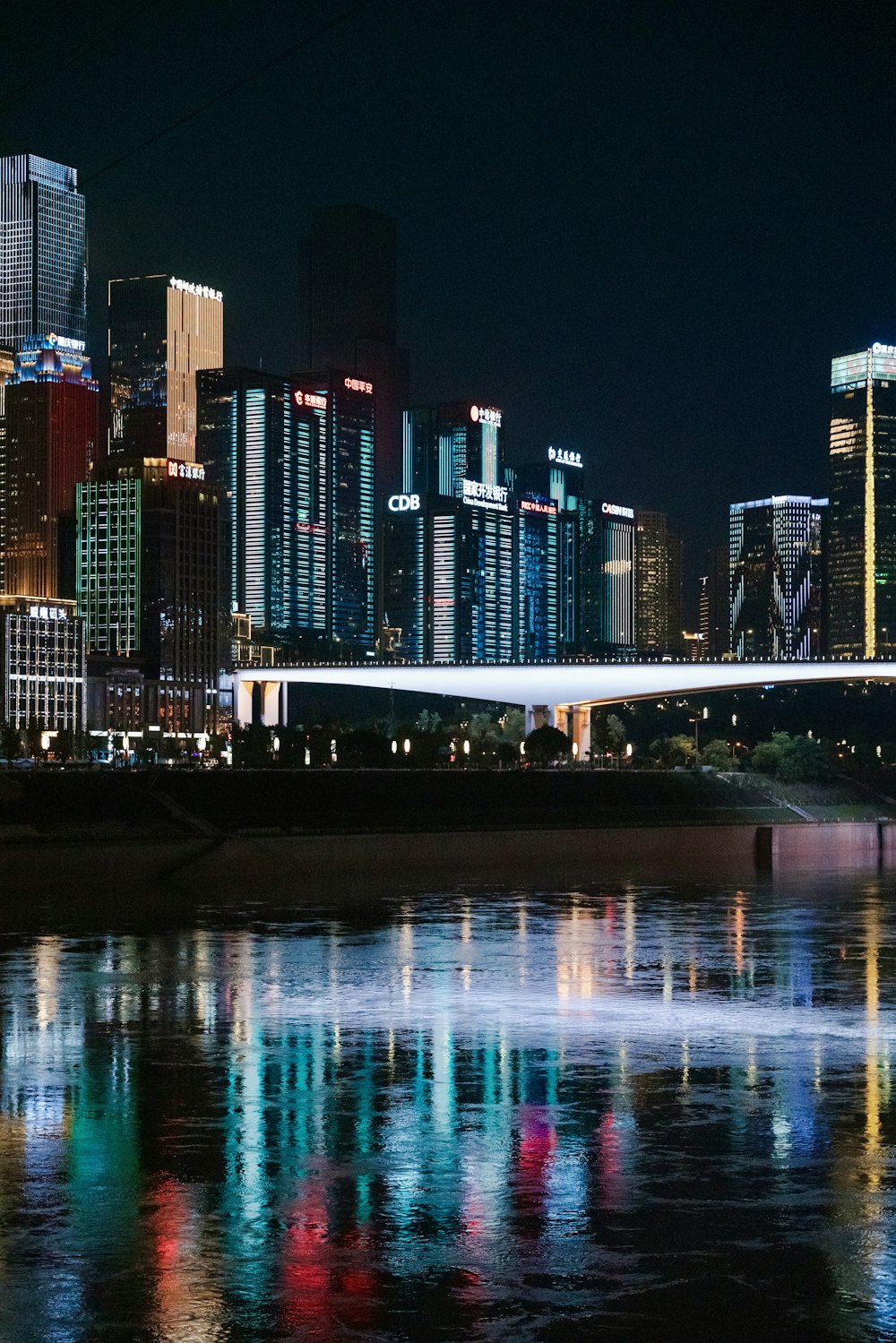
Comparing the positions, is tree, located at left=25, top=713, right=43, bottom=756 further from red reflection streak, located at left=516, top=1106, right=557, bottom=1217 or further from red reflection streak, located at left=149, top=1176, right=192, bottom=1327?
red reflection streak, located at left=149, top=1176, right=192, bottom=1327

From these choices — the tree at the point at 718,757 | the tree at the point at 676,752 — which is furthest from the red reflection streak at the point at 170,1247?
the tree at the point at 676,752

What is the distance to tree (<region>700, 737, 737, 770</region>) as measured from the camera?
159m

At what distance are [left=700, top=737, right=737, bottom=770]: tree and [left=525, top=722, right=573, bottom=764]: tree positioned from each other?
14.3 meters

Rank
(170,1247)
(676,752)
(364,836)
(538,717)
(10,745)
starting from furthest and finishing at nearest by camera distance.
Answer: (538,717) → (676,752) → (10,745) → (364,836) → (170,1247)

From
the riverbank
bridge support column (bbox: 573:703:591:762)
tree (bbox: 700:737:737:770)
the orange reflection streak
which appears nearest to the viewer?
the orange reflection streak

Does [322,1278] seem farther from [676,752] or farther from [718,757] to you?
[676,752]

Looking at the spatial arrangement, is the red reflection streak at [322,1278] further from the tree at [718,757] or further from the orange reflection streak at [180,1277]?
the tree at [718,757]

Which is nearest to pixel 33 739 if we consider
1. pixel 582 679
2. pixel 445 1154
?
pixel 582 679

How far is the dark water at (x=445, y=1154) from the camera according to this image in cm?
1051

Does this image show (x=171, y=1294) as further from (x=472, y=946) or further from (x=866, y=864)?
(x=866, y=864)

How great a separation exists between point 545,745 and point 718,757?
57.9 ft

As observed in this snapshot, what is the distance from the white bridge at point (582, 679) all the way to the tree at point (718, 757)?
6.63 meters

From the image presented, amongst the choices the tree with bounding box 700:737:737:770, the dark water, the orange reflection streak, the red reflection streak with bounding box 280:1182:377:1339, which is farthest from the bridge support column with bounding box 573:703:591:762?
the red reflection streak with bounding box 280:1182:377:1339

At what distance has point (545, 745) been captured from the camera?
15700cm
